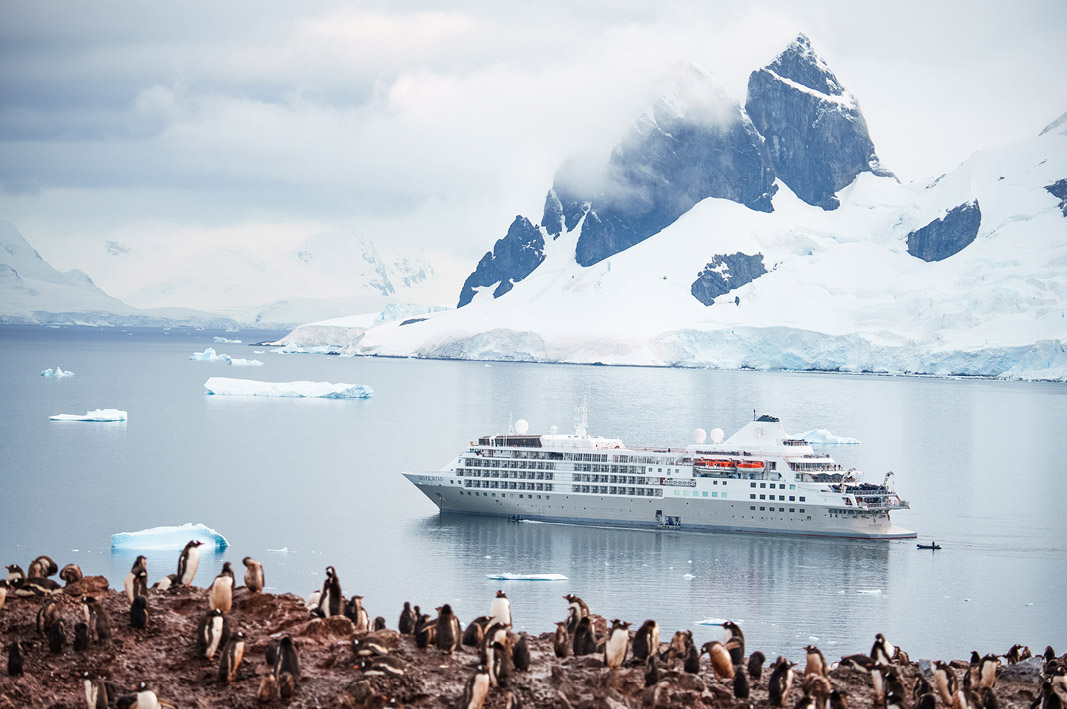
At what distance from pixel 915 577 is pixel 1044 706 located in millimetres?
31529

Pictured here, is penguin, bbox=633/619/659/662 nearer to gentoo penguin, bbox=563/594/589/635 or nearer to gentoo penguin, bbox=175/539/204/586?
gentoo penguin, bbox=563/594/589/635

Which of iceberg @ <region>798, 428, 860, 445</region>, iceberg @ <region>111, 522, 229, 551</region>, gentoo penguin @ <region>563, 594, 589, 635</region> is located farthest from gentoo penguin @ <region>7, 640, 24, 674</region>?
iceberg @ <region>798, 428, 860, 445</region>

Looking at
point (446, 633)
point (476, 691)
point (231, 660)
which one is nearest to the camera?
point (476, 691)

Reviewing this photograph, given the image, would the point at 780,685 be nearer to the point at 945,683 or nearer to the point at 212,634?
the point at 945,683

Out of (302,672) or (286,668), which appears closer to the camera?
(286,668)

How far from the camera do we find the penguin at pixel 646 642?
19.9 meters

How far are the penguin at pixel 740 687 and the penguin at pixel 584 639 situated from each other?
2.76m

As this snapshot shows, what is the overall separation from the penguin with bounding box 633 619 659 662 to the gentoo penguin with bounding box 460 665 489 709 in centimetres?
357

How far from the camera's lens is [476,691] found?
55.9 feet

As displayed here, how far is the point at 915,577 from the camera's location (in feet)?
163

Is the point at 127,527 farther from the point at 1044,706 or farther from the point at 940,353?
the point at 940,353

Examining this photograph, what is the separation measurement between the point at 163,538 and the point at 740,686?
33.2m

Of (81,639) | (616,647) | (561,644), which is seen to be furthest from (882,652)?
(81,639)

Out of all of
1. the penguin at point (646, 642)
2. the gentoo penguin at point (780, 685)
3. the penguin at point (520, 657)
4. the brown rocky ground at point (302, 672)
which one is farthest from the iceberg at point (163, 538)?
the gentoo penguin at point (780, 685)
